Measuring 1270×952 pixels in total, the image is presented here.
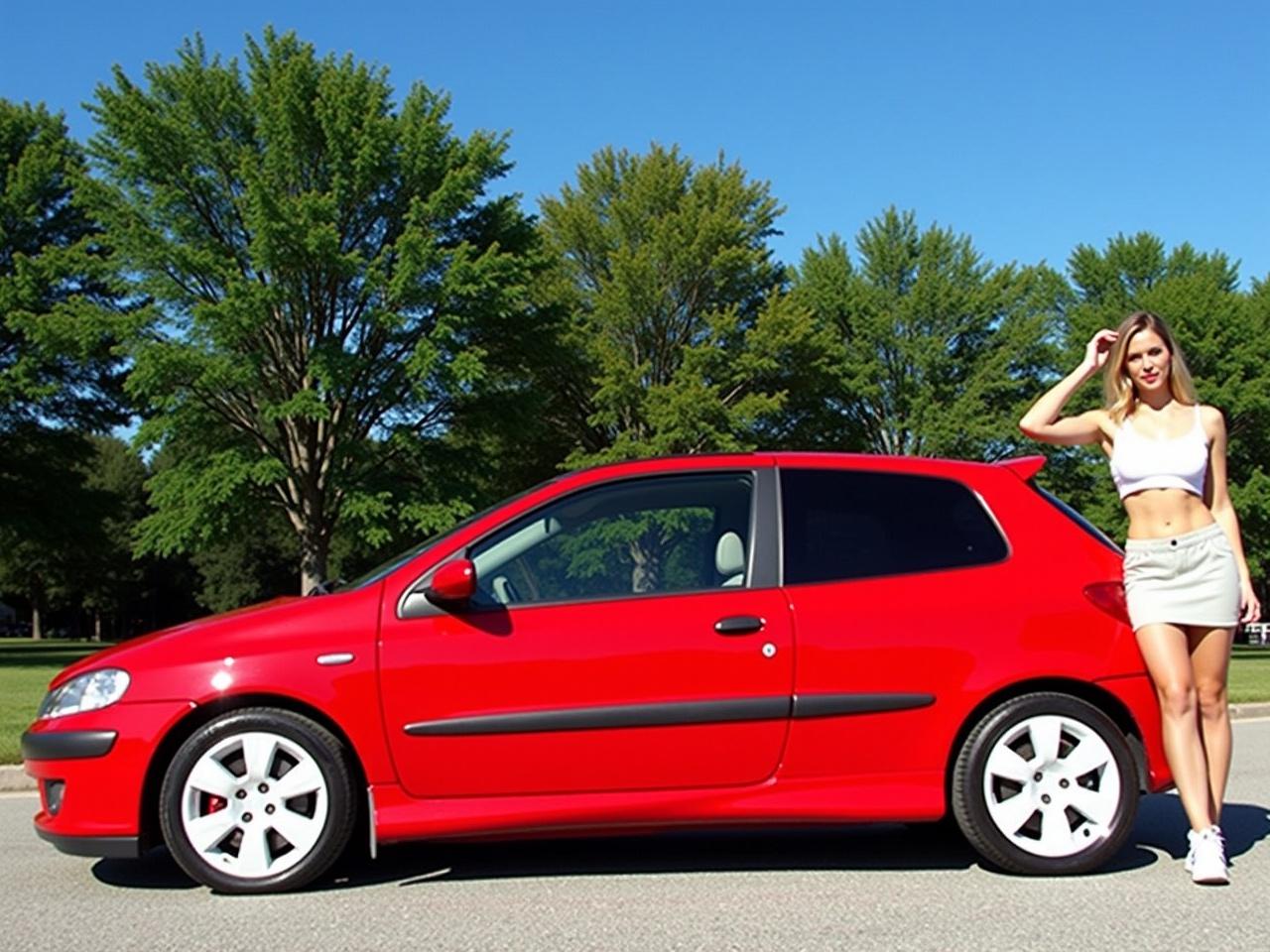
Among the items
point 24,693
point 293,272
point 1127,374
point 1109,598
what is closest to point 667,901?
point 1109,598

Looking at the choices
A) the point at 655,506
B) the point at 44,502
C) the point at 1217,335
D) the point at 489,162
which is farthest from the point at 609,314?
the point at 655,506

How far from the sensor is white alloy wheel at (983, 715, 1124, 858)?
474 centimetres

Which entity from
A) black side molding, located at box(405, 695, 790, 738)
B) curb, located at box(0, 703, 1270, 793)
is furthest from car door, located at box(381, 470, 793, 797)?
curb, located at box(0, 703, 1270, 793)

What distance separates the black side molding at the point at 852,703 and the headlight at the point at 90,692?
2.58 m

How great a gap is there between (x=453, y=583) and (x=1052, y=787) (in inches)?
96.9

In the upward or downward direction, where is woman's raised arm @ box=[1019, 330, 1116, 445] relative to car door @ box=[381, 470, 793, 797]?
upward

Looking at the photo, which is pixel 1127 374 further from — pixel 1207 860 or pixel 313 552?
pixel 313 552

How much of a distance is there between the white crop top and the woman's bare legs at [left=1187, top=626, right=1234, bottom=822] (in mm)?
569

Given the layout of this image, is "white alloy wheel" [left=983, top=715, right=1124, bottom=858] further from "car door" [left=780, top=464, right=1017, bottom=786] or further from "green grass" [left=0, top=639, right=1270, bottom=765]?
"green grass" [left=0, top=639, right=1270, bottom=765]

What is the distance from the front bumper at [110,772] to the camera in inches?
178

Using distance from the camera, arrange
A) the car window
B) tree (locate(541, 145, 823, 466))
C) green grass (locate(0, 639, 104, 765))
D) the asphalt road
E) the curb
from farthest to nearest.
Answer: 1. tree (locate(541, 145, 823, 466))
2. green grass (locate(0, 639, 104, 765))
3. the curb
4. the car window
5. the asphalt road

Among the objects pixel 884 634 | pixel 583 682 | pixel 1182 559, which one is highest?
pixel 1182 559

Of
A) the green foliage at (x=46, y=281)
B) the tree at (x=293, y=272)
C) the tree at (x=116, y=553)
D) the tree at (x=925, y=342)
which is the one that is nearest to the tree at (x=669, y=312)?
the tree at (x=925, y=342)

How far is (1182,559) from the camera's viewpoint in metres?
4.67
